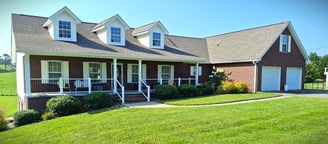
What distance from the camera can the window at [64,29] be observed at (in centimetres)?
1509

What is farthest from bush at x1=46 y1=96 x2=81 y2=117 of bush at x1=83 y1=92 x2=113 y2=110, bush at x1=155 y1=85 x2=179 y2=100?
bush at x1=155 y1=85 x2=179 y2=100

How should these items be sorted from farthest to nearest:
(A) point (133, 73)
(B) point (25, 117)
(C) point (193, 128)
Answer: (A) point (133, 73)
(B) point (25, 117)
(C) point (193, 128)

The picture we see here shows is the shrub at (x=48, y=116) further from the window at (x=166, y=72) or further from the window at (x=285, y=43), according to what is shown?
the window at (x=285, y=43)

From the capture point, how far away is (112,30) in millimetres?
16906

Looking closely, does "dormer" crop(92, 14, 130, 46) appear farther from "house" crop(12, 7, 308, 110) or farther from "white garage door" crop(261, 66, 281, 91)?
"white garage door" crop(261, 66, 281, 91)

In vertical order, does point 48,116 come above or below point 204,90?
below

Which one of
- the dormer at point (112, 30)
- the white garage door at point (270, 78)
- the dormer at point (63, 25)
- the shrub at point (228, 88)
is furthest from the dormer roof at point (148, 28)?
the white garage door at point (270, 78)

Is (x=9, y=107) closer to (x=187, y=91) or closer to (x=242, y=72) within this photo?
(x=187, y=91)

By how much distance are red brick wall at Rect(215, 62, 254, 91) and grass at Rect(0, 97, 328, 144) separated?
927 cm

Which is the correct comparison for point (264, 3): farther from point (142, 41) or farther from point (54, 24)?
point (54, 24)

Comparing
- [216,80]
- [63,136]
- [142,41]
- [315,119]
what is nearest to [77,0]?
[63,136]

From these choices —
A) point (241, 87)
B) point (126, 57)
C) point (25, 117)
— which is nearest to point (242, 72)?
point (241, 87)

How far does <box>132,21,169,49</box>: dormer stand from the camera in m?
18.5

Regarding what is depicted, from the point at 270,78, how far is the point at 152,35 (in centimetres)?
1148
